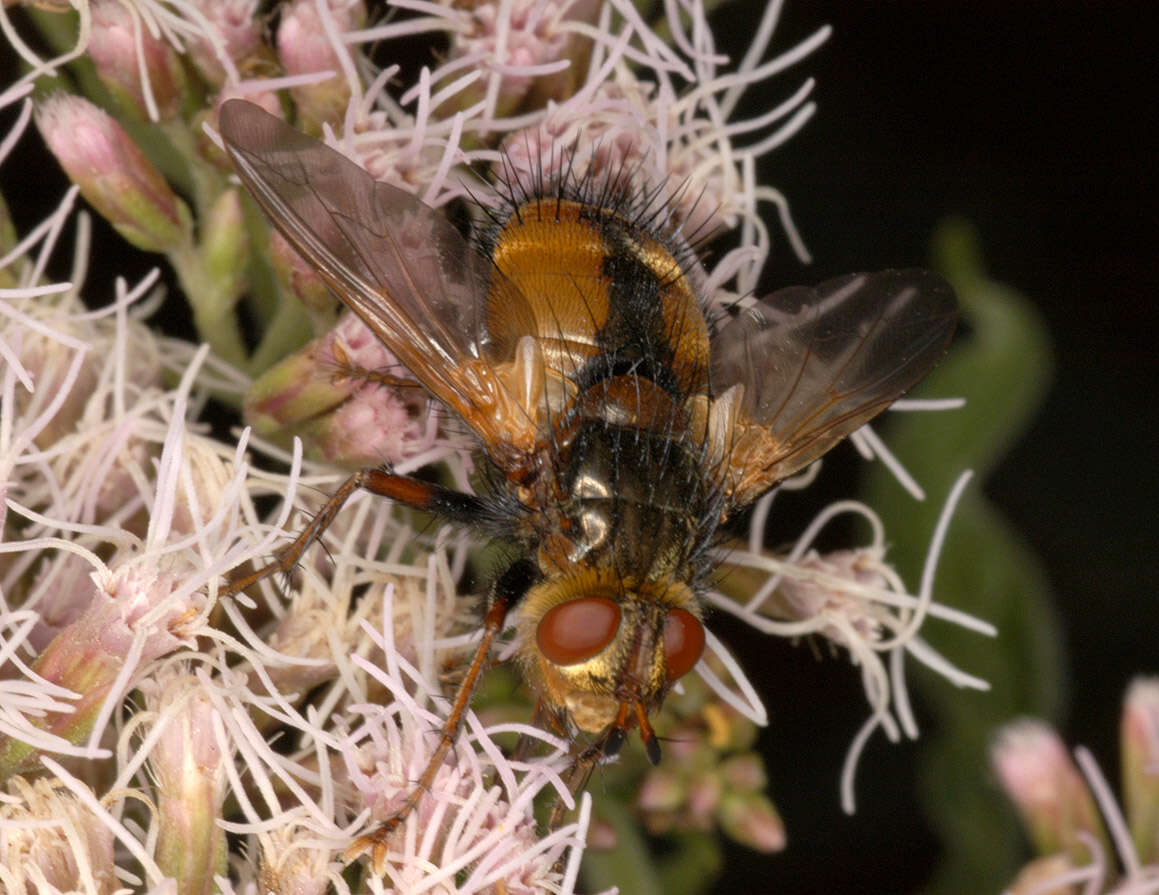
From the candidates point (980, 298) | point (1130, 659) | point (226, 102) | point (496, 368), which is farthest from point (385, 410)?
point (1130, 659)

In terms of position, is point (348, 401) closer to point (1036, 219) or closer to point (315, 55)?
point (315, 55)

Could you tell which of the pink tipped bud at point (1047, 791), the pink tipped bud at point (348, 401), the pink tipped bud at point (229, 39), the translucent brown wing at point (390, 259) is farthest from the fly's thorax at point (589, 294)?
the pink tipped bud at point (1047, 791)

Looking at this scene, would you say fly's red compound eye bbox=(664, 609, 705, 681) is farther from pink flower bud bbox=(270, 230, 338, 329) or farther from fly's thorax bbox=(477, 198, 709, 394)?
pink flower bud bbox=(270, 230, 338, 329)

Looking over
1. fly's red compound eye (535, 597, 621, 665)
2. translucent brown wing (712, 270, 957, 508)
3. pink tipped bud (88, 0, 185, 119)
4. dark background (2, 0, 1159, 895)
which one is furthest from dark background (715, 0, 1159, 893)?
fly's red compound eye (535, 597, 621, 665)

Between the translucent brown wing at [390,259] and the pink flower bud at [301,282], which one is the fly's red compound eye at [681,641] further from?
the pink flower bud at [301,282]

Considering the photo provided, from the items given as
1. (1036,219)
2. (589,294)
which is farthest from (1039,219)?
(589,294)

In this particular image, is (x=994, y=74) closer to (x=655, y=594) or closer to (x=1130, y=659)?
(x=1130, y=659)
